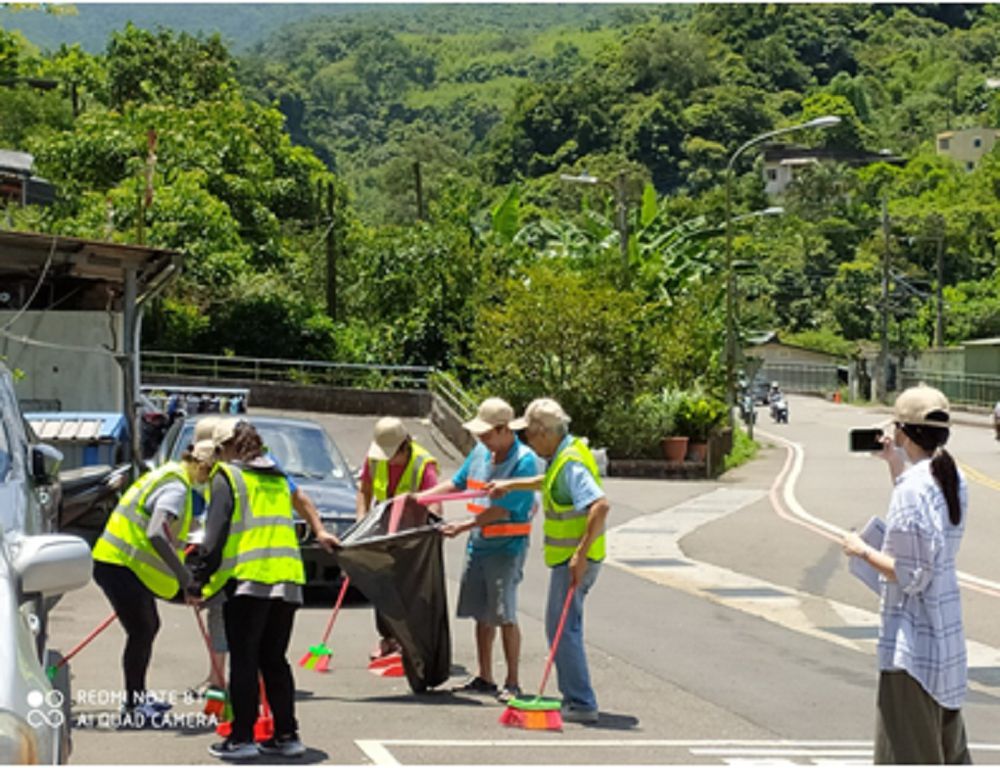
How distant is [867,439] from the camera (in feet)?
24.0

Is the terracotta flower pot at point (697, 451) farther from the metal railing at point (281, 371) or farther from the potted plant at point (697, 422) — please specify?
the metal railing at point (281, 371)

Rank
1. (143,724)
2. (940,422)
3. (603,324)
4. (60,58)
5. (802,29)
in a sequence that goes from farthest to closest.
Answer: (802,29) → (60,58) → (603,324) → (143,724) → (940,422)

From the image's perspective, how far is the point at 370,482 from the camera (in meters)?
12.4

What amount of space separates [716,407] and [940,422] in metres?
31.1

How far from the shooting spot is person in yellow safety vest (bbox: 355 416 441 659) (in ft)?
39.7

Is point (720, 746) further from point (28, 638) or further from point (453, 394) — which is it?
point (453, 394)

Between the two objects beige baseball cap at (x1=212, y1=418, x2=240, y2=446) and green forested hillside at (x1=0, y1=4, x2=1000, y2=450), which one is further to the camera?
green forested hillside at (x1=0, y1=4, x2=1000, y2=450)

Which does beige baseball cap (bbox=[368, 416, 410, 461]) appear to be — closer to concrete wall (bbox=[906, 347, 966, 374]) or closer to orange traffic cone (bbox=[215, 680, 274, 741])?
orange traffic cone (bbox=[215, 680, 274, 741])

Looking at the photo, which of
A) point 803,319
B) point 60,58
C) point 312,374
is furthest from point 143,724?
point 803,319

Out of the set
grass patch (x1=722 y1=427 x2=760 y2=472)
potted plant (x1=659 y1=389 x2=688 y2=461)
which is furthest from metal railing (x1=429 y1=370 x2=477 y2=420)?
grass patch (x1=722 y1=427 x2=760 y2=472)

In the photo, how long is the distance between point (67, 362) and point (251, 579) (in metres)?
15.6

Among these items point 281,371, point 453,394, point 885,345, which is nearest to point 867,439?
point 453,394

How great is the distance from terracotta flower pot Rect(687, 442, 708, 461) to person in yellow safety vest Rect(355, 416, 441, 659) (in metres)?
25.4

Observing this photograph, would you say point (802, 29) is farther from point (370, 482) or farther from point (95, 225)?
point (370, 482)
